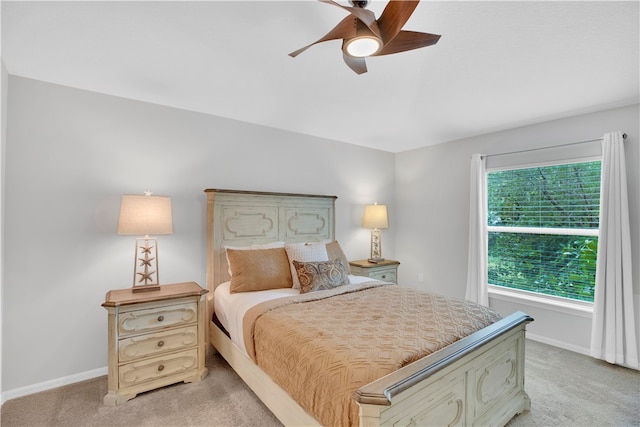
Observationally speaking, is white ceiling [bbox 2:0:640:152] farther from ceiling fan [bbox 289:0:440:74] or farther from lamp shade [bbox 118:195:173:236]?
lamp shade [bbox 118:195:173:236]

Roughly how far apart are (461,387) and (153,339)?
2115mm

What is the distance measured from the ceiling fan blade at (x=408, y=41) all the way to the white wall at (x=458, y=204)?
100.0 inches

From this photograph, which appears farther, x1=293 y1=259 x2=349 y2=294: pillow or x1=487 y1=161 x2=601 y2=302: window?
x1=487 y1=161 x2=601 y2=302: window

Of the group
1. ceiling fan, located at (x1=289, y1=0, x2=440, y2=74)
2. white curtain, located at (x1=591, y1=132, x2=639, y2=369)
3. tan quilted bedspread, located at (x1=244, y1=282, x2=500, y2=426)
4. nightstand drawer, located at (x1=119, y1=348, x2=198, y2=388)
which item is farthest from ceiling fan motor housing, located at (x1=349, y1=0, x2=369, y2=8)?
white curtain, located at (x1=591, y1=132, x2=639, y2=369)

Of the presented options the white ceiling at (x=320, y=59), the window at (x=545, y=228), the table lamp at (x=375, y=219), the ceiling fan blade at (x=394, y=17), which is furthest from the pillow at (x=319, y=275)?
the window at (x=545, y=228)

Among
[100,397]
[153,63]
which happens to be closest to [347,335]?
[100,397]

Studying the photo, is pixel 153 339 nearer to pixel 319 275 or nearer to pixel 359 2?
pixel 319 275

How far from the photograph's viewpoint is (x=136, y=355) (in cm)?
219

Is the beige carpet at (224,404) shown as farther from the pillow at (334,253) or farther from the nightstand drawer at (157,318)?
the pillow at (334,253)

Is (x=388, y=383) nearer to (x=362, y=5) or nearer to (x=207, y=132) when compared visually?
(x=362, y=5)

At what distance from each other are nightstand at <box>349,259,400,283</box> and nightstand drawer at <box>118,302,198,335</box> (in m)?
2.05

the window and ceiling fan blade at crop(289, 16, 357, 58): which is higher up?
ceiling fan blade at crop(289, 16, 357, 58)

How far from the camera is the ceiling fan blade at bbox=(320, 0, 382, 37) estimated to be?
1244 mm

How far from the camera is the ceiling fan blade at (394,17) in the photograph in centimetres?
130
